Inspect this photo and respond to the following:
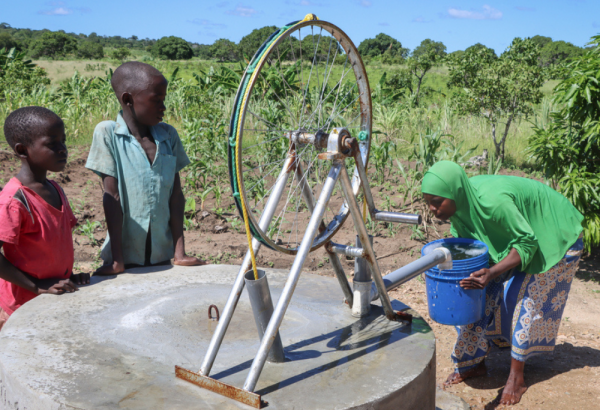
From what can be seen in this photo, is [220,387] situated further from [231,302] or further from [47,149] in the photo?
[47,149]

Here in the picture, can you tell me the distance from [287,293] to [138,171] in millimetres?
1162

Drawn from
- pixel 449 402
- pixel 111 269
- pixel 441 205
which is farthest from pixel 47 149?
pixel 449 402

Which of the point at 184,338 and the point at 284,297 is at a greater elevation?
the point at 284,297

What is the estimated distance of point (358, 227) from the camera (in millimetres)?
1948

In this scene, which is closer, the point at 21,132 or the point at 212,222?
the point at 21,132

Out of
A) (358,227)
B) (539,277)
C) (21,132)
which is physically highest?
(21,132)

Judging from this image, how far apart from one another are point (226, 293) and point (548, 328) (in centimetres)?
A: 171

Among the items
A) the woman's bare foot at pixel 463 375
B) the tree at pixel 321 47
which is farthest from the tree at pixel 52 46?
the woman's bare foot at pixel 463 375

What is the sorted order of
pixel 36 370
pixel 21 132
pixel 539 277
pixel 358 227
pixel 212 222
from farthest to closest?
pixel 212 222, pixel 539 277, pixel 21 132, pixel 358 227, pixel 36 370

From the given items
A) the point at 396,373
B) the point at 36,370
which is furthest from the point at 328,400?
the point at 36,370

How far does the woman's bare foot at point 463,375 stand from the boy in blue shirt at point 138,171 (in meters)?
1.69

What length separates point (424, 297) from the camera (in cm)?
398

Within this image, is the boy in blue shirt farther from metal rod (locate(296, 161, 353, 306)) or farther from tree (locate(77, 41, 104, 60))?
tree (locate(77, 41, 104, 60))

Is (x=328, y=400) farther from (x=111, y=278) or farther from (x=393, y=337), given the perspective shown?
(x=111, y=278)
